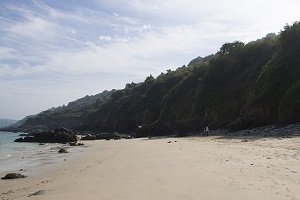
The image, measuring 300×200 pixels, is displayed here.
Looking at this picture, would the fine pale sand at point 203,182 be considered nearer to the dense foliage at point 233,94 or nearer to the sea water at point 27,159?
the sea water at point 27,159

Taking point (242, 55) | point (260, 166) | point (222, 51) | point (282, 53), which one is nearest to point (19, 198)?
point (260, 166)

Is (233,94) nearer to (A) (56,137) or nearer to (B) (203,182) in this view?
(A) (56,137)

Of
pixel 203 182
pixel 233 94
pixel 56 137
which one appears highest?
pixel 233 94

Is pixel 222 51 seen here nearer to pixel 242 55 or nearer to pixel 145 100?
pixel 242 55

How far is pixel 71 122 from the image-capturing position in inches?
5064

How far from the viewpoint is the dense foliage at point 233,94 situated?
2988 cm

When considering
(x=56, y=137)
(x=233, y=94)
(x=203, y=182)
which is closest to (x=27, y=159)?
(x=203, y=182)

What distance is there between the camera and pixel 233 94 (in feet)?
134

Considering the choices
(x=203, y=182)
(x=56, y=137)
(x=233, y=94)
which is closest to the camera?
(x=203, y=182)

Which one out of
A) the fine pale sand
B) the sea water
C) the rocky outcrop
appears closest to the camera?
the fine pale sand

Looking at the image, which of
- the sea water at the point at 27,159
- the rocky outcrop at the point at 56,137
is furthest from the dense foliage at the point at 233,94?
the sea water at the point at 27,159

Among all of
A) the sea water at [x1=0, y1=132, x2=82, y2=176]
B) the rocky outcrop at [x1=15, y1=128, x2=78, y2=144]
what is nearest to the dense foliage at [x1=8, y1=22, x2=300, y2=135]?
the rocky outcrop at [x1=15, y1=128, x2=78, y2=144]

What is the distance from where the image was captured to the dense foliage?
A: 2988cm

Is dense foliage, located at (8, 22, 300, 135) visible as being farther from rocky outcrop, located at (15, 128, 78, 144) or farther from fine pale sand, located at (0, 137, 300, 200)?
fine pale sand, located at (0, 137, 300, 200)
